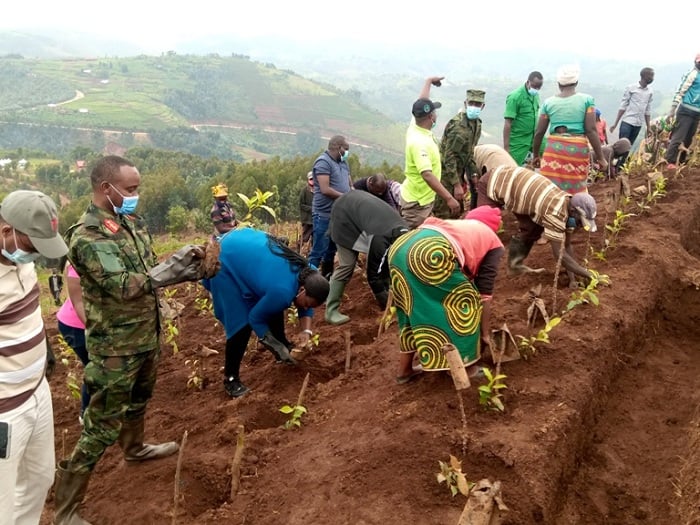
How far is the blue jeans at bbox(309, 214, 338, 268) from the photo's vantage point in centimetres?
591

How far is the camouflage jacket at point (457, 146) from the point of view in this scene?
20.1 ft

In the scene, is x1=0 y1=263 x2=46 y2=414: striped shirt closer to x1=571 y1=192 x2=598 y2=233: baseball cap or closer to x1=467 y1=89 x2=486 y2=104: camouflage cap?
x1=571 y1=192 x2=598 y2=233: baseball cap

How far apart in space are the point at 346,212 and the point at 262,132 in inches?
3724

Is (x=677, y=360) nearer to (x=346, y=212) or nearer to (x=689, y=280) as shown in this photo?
(x=689, y=280)

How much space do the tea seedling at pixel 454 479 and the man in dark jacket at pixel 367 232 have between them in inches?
78.6

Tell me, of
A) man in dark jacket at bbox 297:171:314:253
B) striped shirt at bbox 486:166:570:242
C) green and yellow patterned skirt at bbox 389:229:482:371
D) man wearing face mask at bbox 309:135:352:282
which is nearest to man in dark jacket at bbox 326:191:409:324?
man wearing face mask at bbox 309:135:352:282

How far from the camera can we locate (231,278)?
12.9ft

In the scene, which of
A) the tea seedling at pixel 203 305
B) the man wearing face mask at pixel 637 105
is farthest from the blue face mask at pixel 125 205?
the man wearing face mask at pixel 637 105

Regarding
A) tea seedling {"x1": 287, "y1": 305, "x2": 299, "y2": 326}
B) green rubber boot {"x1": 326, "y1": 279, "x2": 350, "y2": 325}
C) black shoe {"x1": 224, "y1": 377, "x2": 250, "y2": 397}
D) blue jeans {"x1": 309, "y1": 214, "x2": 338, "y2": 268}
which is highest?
blue jeans {"x1": 309, "y1": 214, "x2": 338, "y2": 268}

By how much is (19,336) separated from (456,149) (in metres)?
4.77

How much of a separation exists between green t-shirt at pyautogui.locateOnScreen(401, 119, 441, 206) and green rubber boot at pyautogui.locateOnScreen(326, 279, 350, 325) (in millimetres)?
1129

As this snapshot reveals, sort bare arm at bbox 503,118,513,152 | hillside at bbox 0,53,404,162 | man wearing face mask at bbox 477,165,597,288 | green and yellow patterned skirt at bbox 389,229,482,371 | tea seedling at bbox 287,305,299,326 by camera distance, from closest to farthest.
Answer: green and yellow patterned skirt at bbox 389,229,482,371 → man wearing face mask at bbox 477,165,597,288 → tea seedling at bbox 287,305,299,326 → bare arm at bbox 503,118,513,152 → hillside at bbox 0,53,404,162

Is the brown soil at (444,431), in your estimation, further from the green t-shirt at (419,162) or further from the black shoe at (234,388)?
the green t-shirt at (419,162)

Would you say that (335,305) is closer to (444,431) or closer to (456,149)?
(456,149)
